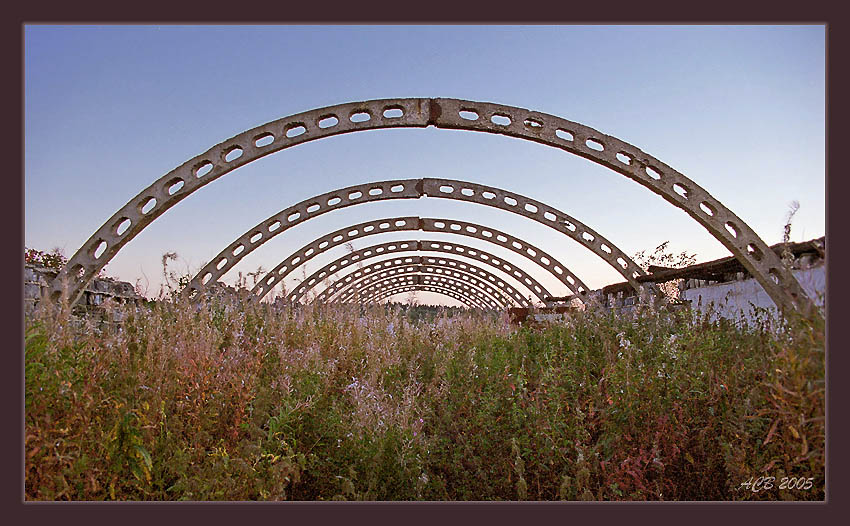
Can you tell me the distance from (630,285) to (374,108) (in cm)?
1125

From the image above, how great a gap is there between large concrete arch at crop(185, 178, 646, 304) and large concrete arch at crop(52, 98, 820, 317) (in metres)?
6.95

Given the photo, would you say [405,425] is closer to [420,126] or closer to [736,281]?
[420,126]

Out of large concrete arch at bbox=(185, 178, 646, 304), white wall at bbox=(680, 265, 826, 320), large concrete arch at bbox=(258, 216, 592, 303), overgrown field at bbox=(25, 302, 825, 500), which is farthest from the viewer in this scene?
large concrete arch at bbox=(258, 216, 592, 303)

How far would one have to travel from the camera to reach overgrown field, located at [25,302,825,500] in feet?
13.8

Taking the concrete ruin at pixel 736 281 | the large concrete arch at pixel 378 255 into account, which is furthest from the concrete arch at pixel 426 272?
the concrete ruin at pixel 736 281

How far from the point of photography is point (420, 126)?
25.8 feet

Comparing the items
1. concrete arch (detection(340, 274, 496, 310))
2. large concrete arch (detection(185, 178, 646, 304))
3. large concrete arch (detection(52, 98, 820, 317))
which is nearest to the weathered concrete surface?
large concrete arch (detection(52, 98, 820, 317))

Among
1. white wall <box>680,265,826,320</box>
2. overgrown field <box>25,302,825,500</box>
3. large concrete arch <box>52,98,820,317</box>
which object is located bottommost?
overgrown field <box>25,302,825,500</box>

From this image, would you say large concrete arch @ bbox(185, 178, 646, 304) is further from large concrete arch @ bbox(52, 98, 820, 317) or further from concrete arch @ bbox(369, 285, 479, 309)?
concrete arch @ bbox(369, 285, 479, 309)

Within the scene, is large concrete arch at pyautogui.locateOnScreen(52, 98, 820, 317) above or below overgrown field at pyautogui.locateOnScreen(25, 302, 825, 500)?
above

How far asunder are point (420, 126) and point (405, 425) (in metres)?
4.38

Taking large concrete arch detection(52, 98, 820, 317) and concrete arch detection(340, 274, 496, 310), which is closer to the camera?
large concrete arch detection(52, 98, 820, 317)

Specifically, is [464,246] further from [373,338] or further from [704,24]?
[704,24]

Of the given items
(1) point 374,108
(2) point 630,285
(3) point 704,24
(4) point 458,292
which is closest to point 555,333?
(1) point 374,108
